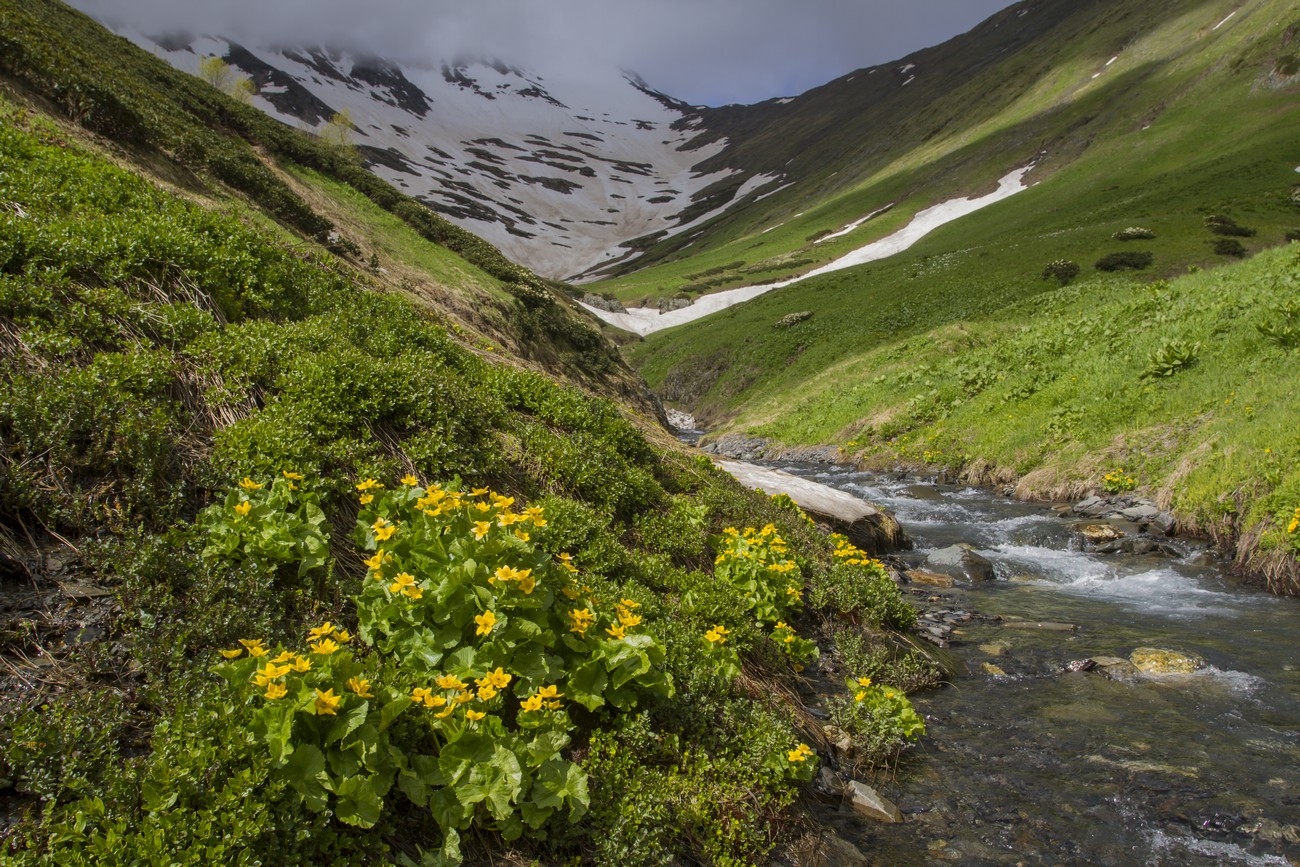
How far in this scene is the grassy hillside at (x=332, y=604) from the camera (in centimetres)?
356

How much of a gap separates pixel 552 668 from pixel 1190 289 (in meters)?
29.6

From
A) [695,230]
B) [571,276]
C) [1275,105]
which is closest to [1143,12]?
[1275,105]

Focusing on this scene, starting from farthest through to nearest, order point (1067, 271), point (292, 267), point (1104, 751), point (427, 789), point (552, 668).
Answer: point (1067, 271)
point (292, 267)
point (1104, 751)
point (552, 668)
point (427, 789)

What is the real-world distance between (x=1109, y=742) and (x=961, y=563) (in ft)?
24.4

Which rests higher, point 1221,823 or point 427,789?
point 427,789

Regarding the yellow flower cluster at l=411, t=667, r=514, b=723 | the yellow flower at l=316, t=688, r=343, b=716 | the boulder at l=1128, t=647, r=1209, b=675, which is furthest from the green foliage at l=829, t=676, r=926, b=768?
the yellow flower at l=316, t=688, r=343, b=716

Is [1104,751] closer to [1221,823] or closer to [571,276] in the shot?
[1221,823]

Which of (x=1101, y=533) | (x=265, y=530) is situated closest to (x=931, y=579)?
(x=1101, y=533)

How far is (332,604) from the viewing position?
5254mm

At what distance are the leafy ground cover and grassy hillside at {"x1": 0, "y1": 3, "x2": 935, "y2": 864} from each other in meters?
0.02

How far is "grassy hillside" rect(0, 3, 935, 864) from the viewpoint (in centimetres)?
356

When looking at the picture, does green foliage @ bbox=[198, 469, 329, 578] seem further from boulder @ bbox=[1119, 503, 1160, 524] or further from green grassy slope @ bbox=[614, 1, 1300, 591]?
boulder @ bbox=[1119, 503, 1160, 524]

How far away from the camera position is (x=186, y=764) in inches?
131

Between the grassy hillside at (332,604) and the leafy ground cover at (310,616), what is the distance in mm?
25
